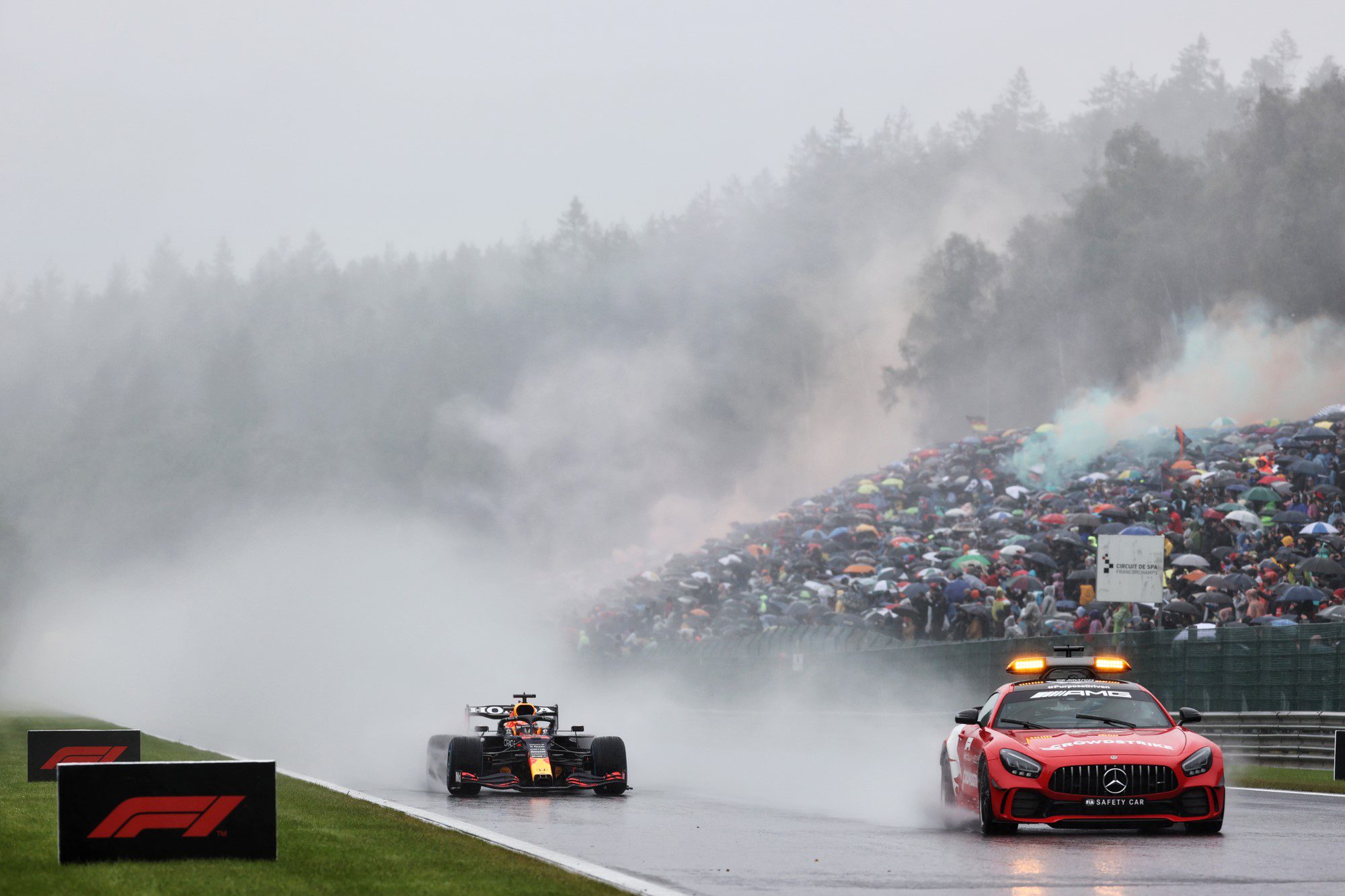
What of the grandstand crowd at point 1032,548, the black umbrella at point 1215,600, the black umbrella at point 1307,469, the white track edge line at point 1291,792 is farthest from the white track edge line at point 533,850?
the black umbrella at point 1307,469

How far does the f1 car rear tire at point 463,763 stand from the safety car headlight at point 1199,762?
8.54m

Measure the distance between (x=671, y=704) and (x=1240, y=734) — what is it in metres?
17.7

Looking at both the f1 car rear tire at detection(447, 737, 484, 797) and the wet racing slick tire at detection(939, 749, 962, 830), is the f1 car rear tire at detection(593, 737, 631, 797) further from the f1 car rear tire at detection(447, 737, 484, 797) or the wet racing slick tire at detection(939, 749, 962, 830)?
the wet racing slick tire at detection(939, 749, 962, 830)

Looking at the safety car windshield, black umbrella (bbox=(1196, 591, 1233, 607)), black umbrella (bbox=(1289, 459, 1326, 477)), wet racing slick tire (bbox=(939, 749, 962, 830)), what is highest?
black umbrella (bbox=(1289, 459, 1326, 477))

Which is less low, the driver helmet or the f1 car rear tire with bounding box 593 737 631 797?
the driver helmet

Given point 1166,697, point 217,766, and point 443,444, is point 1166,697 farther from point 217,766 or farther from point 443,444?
point 443,444

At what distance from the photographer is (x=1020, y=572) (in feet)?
116

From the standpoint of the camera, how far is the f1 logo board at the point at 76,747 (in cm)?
2044

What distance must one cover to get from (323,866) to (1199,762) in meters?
6.63

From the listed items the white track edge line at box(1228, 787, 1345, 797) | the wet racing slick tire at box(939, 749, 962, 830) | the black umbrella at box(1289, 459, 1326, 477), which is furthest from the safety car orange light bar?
the black umbrella at box(1289, 459, 1326, 477)

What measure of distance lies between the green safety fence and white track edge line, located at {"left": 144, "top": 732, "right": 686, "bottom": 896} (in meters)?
11.5

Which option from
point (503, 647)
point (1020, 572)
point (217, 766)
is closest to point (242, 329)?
point (503, 647)

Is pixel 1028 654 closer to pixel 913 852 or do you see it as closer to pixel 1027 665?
pixel 1027 665

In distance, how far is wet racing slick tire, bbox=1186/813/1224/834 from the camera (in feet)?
48.5
